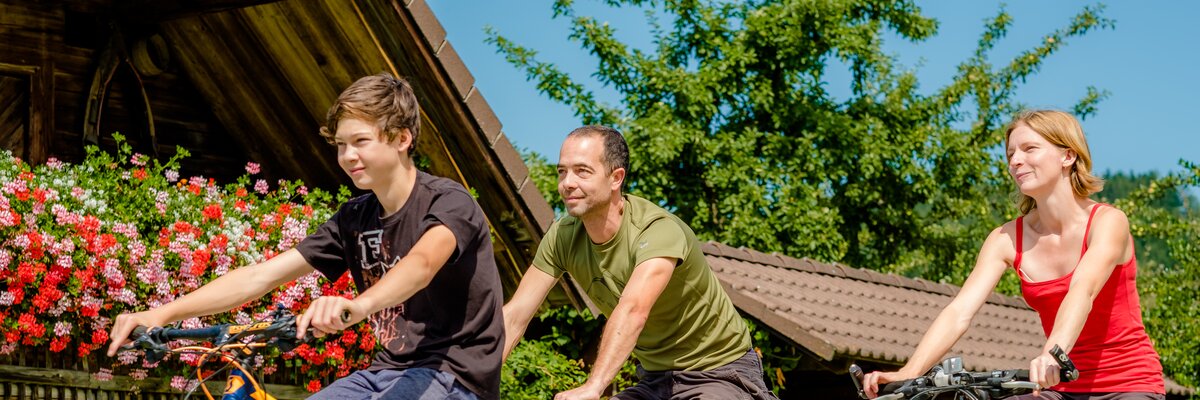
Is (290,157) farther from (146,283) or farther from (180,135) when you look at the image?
(146,283)

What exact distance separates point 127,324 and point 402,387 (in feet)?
2.72

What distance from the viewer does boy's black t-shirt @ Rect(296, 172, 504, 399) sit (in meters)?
4.27

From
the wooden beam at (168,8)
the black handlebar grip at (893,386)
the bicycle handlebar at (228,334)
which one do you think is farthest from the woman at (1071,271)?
the wooden beam at (168,8)

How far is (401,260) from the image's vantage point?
4062 millimetres

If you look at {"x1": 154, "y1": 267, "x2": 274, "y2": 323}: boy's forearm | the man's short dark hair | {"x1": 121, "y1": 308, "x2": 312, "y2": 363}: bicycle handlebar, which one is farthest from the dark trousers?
{"x1": 121, "y1": 308, "x2": 312, "y2": 363}: bicycle handlebar

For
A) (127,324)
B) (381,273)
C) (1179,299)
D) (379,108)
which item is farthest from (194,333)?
(1179,299)

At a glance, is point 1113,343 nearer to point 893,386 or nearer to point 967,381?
point 967,381

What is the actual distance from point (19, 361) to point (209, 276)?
108 centimetres

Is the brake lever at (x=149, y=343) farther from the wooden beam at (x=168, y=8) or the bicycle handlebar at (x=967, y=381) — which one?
the wooden beam at (x=168, y=8)

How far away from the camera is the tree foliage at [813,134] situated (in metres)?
23.4

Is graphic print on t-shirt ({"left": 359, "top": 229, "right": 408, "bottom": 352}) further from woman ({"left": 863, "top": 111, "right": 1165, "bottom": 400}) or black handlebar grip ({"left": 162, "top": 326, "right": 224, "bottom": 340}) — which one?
woman ({"left": 863, "top": 111, "right": 1165, "bottom": 400})

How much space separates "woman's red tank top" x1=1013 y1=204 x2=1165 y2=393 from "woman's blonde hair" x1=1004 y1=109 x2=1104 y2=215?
10 centimetres

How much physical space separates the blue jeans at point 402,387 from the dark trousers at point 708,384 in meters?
1.46

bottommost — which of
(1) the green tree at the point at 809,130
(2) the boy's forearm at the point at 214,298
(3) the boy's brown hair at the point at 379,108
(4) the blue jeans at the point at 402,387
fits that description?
(4) the blue jeans at the point at 402,387
